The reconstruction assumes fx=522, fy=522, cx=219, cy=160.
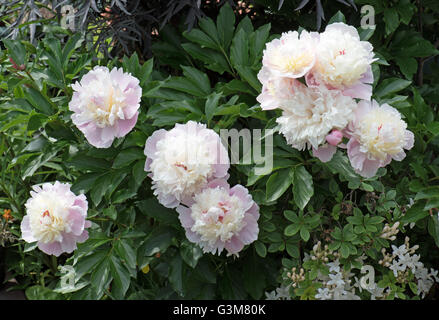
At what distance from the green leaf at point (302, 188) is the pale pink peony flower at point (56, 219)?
540 mm

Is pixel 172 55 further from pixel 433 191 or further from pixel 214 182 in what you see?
pixel 433 191

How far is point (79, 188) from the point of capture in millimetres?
1433

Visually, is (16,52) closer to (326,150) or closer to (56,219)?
(56,219)

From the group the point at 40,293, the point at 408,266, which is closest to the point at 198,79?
the point at 408,266

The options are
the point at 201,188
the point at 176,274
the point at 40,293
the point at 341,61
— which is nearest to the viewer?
the point at 341,61

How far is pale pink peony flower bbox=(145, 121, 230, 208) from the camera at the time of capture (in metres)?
1.22

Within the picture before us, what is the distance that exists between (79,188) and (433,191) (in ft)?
3.09

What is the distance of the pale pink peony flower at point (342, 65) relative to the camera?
1180 mm

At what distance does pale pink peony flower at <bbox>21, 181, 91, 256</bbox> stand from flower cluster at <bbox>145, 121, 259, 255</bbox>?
22 centimetres

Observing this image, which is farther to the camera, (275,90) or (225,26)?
(225,26)

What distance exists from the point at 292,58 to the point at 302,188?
32cm

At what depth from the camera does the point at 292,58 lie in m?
1.19

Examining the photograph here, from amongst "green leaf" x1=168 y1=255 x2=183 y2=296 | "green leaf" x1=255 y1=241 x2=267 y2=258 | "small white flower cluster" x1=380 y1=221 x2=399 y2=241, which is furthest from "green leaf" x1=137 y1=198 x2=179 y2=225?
"small white flower cluster" x1=380 y1=221 x2=399 y2=241

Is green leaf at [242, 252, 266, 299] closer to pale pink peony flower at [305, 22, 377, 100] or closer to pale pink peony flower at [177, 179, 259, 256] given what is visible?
pale pink peony flower at [177, 179, 259, 256]
